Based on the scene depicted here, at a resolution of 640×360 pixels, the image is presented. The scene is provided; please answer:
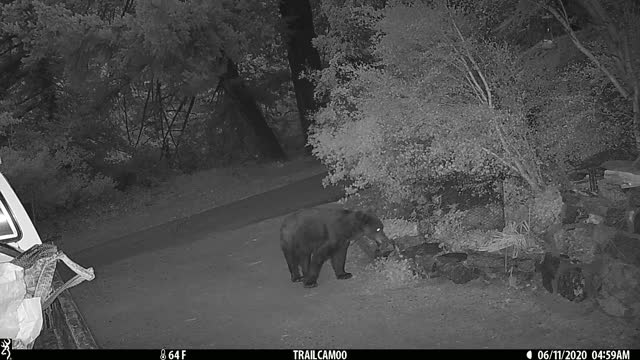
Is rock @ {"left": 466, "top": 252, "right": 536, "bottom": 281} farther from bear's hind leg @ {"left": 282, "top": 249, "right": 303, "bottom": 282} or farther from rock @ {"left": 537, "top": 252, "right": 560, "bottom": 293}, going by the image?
bear's hind leg @ {"left": 282, "top": 249, "right": 303, "bottom": 282}

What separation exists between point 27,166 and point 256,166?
5.48 m

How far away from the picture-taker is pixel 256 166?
15.8 meters

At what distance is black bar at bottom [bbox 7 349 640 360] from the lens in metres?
4.05

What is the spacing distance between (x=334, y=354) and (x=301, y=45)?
1046 cm

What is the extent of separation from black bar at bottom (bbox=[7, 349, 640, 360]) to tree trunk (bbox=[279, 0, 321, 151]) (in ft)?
30.0

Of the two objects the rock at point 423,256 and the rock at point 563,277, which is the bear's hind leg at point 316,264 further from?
the rock at point 563,277

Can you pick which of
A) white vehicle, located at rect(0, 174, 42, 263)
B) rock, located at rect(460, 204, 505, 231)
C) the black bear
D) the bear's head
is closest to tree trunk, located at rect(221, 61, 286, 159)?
rock, located at rect(460, 204, 505, 231)

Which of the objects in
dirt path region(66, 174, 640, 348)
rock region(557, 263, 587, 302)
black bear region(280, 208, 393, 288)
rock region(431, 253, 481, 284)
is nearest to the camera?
dirt path region(66, 174, 640, 348)

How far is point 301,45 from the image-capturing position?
14797 mm

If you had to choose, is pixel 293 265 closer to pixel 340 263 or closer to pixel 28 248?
pixel 340 263

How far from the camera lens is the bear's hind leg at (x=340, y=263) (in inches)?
288

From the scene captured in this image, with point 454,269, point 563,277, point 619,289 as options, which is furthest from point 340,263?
point 619,289

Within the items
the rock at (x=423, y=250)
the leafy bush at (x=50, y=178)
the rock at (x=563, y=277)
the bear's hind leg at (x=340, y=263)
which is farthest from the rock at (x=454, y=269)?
the leafy bush at (x=50, y=178)

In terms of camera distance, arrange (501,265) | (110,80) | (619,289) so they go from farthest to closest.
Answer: (110,80) → (501,265) → (619,289)
